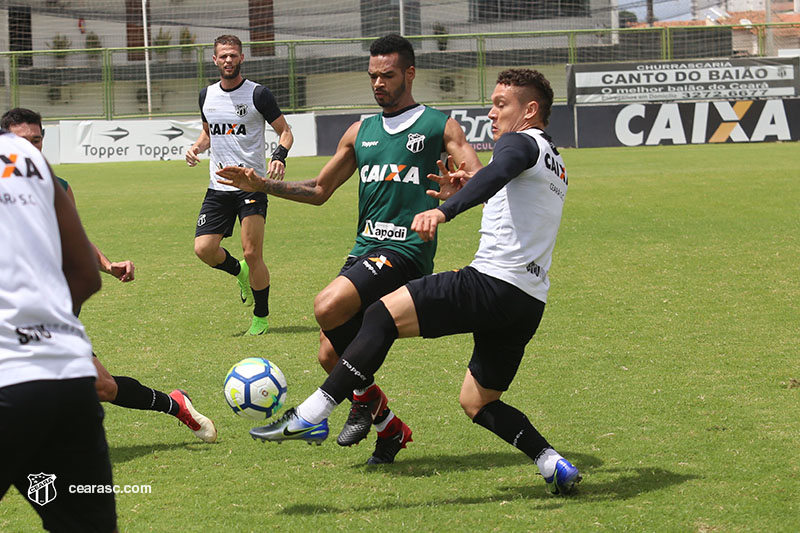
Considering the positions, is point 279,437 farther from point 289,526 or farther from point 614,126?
point 614,126

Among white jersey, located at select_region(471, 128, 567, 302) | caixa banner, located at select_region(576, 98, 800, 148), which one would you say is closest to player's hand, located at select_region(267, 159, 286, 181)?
white jersey, located at select_region(471, 128, 567, 302)

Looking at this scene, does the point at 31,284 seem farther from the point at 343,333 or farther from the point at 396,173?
the point at 396,173

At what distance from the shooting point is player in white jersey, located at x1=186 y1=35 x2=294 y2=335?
857cm

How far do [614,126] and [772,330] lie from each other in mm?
22041

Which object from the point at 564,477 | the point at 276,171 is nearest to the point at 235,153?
the point at 276,171

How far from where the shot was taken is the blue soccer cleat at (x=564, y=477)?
4.35 meters

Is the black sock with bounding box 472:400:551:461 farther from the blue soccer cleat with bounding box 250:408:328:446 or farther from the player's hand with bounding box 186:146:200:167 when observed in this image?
the player's hand with bounding box 186:146:200:167

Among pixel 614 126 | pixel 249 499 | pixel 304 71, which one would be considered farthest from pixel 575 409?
pixel 304 71

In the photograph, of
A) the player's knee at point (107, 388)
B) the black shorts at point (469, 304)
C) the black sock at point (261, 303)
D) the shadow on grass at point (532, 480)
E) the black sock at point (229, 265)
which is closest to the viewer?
the black shorts at point (469, 304)

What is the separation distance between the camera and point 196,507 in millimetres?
4340

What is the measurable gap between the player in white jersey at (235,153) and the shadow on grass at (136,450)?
9.99 ft

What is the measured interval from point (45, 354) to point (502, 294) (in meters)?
2.26

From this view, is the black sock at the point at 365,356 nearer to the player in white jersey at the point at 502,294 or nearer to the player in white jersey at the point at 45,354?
the player in white jersey at the point at 502,294

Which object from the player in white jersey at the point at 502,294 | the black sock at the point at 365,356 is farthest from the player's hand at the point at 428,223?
the black sock at the point at 365,356
